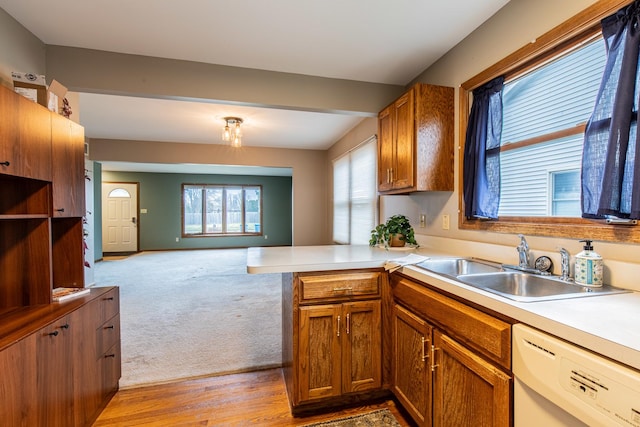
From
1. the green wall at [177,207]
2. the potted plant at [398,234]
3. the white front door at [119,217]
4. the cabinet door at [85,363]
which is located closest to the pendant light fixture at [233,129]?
the potted plant at [398,234]

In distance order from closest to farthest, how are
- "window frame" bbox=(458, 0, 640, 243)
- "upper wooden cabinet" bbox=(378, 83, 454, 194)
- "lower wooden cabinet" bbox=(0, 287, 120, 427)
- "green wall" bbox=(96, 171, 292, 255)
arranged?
"lower wooden cabinet" bbox=(0, 287, 120, 427) < "window frame" bbox=(458, 0, 640, 243) < "upper wooden cabinet" bbox=(378, 83, 454, 194) < "green wall" bbox=(96, 171, 292, 255)

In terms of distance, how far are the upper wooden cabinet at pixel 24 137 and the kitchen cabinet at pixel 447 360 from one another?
196cm

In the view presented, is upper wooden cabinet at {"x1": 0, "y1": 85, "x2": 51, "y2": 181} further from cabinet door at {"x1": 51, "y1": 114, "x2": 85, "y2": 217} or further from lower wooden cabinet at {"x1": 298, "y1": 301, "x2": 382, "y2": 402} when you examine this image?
lower wooden cabinet at {"x1": 298, "y1": 301, "x2": 382, "y2": 402}

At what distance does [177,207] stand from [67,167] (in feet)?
24.7

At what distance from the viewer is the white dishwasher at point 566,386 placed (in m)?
0.67

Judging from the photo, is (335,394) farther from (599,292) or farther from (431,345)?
(599,292)

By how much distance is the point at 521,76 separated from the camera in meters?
1.69

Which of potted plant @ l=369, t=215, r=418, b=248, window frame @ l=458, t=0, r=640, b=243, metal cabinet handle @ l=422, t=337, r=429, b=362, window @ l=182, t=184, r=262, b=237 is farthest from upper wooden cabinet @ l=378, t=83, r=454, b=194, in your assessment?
window @ l=182, t=184, r=262, b=237

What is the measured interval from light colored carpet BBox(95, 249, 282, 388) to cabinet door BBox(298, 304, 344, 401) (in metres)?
0.74

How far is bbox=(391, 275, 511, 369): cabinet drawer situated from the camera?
1.02 m

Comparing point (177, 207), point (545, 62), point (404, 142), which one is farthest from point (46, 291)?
point (177, 207)

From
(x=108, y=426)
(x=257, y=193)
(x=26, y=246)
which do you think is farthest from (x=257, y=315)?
(x=257, y=193)

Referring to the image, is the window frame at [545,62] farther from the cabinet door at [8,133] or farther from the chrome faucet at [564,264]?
the cabinet door at [8,133]

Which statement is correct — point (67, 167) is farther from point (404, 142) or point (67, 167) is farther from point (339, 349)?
point (404, 142)
